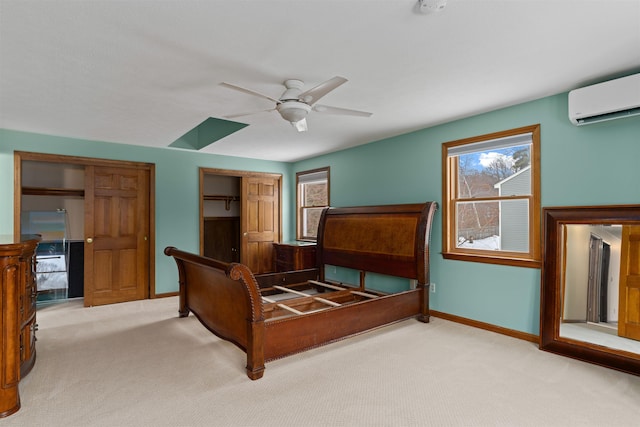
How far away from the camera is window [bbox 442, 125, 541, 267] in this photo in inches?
131

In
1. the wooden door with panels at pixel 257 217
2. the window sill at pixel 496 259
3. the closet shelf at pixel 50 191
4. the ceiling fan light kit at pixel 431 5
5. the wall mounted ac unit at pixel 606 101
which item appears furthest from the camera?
the wooden door with panels at pixel 257 217

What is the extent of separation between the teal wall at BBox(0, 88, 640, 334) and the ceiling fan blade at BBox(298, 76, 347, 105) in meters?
2.04

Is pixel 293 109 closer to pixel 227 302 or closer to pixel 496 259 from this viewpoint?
pixel 227 302

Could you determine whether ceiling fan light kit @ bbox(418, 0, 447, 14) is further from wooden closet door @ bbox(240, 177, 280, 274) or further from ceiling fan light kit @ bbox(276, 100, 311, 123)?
wooden closet door @ bbox(240, 177, 280, 274)

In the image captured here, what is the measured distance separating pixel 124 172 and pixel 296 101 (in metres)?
3.54

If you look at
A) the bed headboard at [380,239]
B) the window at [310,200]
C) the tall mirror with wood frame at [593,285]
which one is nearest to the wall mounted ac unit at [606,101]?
the tall mirror with wood frame at [593,285]

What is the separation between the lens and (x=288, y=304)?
3.58 metres

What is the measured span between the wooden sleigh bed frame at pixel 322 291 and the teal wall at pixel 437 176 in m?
0.36

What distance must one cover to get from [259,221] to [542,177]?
4.46 metres

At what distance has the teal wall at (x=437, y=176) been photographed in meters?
2.87

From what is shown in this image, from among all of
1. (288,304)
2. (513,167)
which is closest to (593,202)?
(513,167)

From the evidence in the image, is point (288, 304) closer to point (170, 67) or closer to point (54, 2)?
point (170, 67)

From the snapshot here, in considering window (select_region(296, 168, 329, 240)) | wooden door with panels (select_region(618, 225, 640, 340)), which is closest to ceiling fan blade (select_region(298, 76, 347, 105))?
wooden door with panels (select_region(618, 225, 640, 340))

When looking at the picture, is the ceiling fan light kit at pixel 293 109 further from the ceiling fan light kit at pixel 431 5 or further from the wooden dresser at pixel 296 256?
the wooden dresser at pixel 296 256
